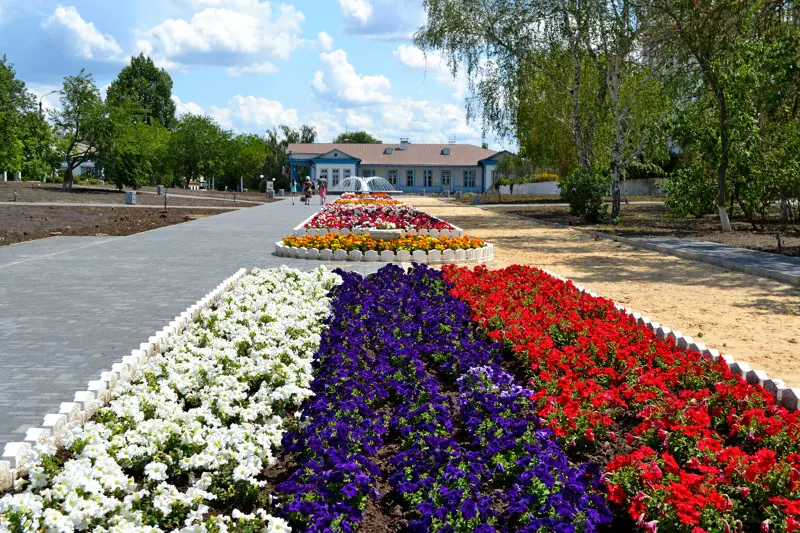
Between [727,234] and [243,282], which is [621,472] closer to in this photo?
[243,282]

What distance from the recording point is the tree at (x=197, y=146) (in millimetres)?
70438

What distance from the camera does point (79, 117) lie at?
45.0 m

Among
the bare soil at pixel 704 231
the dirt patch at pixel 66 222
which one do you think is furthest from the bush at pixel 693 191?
the dirt patch at pixel 66 222

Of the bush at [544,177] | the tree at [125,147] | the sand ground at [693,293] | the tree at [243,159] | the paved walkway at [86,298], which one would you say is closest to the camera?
the paved walkway at [86,298]

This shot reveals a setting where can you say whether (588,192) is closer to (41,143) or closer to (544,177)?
(41,143)

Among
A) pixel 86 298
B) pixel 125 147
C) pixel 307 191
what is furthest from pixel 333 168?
pixel 86 298

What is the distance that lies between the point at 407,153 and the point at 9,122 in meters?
52.5

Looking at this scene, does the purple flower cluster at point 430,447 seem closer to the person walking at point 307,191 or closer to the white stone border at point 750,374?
the white stone border at point 750,374

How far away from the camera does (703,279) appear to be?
40.1 feet

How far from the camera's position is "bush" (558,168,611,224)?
24.9m

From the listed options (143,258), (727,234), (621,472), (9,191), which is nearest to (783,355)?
(621,472)

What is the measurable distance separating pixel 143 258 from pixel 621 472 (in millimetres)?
11662

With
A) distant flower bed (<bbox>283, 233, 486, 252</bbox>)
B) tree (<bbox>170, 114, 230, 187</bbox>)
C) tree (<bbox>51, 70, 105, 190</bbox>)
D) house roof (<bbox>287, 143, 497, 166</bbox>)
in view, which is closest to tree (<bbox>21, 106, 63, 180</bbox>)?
tree (<bbox>51, 70, 105, 190</bbox>)

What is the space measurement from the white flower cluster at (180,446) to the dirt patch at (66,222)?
12376 mm
